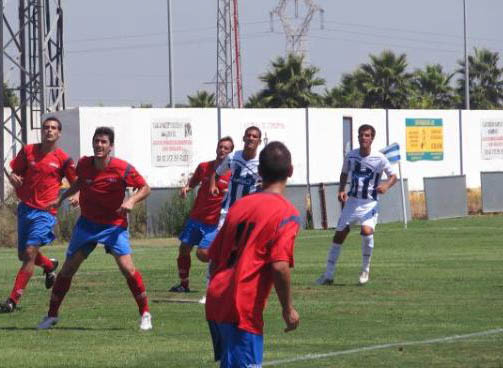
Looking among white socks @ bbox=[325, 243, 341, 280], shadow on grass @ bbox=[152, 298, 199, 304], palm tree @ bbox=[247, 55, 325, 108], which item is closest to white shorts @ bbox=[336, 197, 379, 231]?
white socks @ bbox=[325, 243, 341, 280]

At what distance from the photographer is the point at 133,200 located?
12.6 meters

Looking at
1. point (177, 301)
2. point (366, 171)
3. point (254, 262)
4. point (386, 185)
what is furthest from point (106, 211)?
point (254, 262)

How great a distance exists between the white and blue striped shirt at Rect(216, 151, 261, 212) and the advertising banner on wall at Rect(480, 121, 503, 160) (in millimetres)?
37854

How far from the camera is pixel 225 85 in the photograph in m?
73.3

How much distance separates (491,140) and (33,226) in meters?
39.8

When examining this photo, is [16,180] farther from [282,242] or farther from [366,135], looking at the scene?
[282,242]

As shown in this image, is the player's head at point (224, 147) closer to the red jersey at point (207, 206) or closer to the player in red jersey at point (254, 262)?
the red jersey at point (207, 206)

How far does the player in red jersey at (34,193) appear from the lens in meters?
15.0

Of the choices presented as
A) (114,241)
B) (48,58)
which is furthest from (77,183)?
(48,58)

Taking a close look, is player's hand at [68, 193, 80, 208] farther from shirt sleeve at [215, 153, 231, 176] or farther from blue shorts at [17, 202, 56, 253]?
shirt sleeve at [215, 153, 231, 176]

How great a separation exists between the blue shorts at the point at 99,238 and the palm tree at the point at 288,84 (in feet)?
185

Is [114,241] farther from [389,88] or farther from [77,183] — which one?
[389,88]

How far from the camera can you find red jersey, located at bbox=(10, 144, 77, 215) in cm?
1497

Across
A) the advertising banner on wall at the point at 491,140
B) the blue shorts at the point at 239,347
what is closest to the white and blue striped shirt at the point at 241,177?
the blue shorts at the point at 239,347
